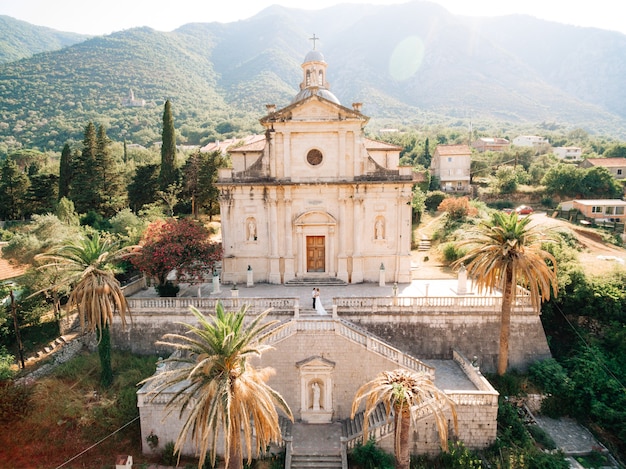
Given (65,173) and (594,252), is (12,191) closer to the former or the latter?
(65,173)

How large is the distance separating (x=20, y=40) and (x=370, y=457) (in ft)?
737

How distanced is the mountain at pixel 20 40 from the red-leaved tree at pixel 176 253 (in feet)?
551

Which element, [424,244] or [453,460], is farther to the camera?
[424,244]

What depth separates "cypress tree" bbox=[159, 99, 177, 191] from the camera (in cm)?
3978

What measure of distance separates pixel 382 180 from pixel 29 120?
92.2 metres

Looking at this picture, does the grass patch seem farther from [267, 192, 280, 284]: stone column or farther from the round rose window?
the round rose window

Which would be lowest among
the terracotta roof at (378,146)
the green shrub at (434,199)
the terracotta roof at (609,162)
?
the green shrub at (434,199)

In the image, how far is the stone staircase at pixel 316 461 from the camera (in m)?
15.7

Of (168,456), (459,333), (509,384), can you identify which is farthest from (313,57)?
(168,456)

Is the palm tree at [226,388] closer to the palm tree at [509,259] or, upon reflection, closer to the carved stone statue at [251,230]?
the palm tree at [509,259]

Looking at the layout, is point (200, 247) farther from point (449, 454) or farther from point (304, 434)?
point (449, 454)

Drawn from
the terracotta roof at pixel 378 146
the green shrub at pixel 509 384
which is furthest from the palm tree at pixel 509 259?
the terracotta roof at pixel 378 146

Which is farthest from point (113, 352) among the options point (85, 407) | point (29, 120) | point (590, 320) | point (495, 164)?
point (29, 120)

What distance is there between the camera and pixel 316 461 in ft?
52.0
